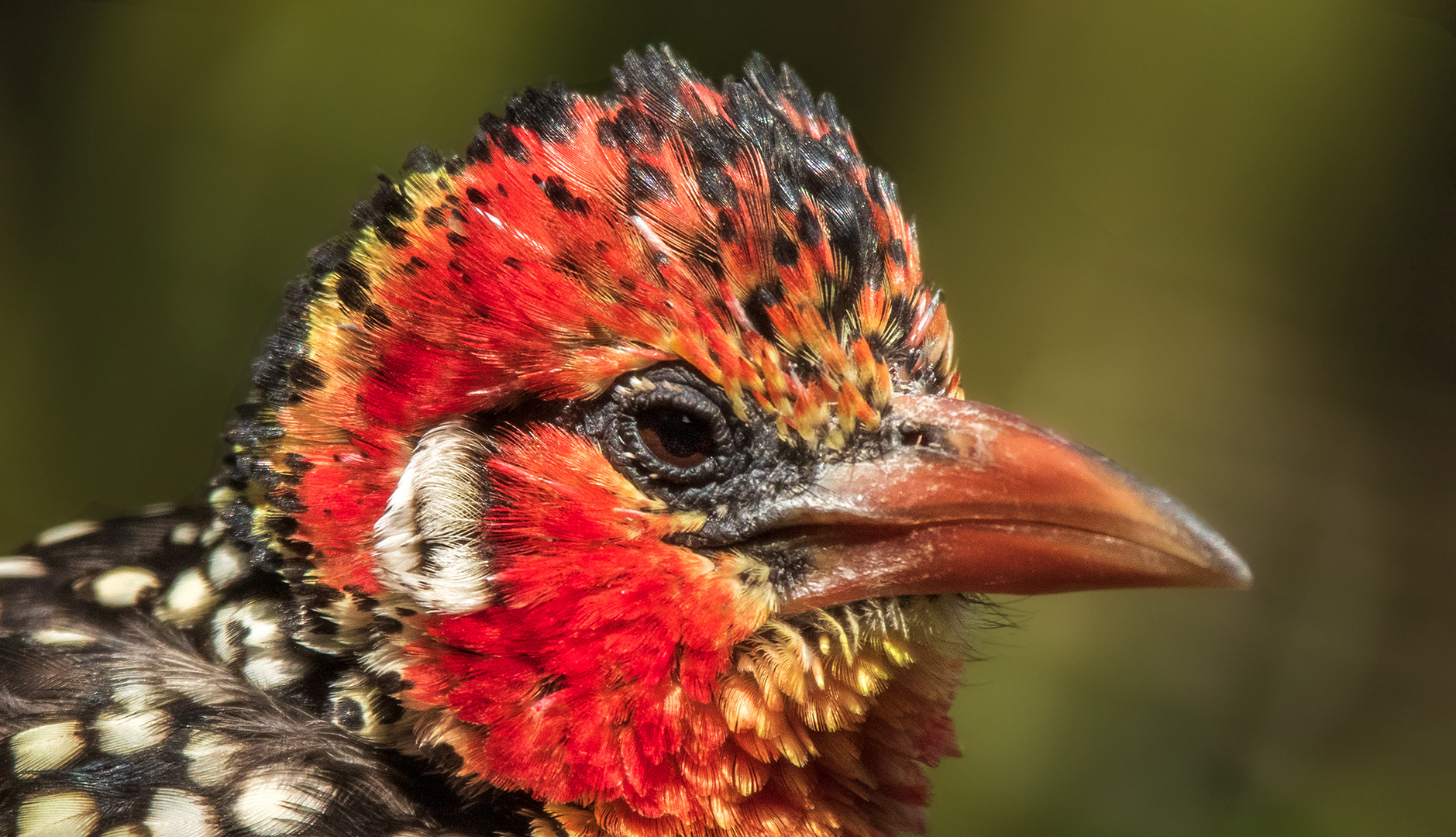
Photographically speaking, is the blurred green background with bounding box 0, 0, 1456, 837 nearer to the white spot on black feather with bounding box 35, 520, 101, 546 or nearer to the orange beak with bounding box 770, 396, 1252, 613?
the white spot on black feather with bounding box 35, 520, 101, 546

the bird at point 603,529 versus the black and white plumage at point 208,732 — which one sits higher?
the bird at point 603,529

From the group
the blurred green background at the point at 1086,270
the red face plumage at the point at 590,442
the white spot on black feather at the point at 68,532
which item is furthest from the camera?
the blurred green background at the point at 1086,270

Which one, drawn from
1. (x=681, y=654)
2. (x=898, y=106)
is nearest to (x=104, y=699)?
(x=681, y=654)

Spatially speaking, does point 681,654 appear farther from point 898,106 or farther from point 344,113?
point 898,106

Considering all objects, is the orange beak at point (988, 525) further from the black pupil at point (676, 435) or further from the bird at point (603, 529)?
the black pupil at point (676, 435)

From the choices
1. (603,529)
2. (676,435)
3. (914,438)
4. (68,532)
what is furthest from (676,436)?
(68,532)

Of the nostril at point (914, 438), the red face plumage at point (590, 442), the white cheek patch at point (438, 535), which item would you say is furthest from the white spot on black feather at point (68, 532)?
the nostril at point (914, 438)

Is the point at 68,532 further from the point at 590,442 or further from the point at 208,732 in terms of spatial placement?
the point at 590,442
